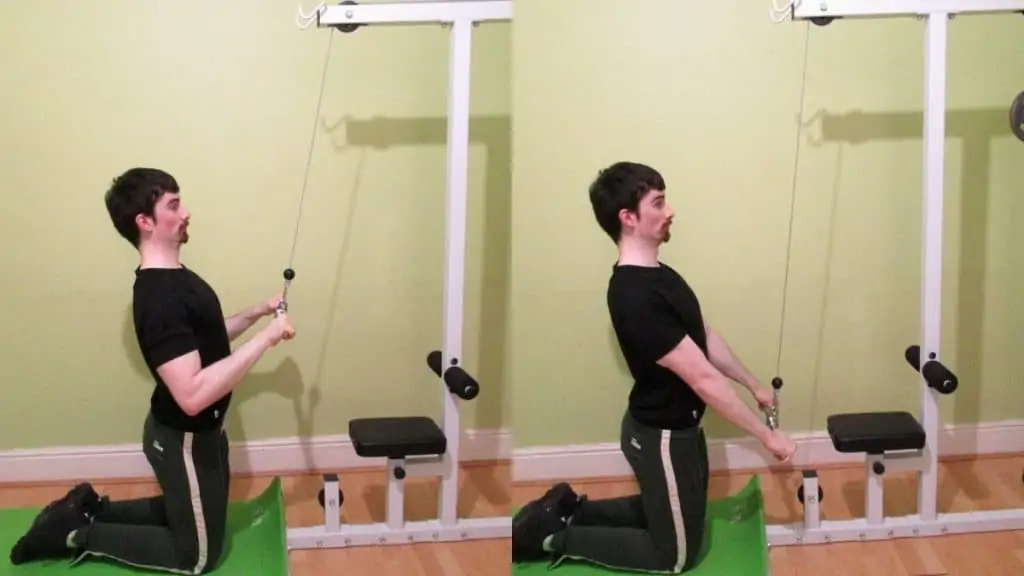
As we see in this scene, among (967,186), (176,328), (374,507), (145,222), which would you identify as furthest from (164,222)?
(967,186)

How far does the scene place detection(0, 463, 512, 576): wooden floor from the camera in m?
2.05

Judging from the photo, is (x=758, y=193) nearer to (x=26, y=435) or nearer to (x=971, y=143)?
(x=971, y=143)

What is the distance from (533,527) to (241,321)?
2.86ft

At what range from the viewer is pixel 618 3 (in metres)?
2.00

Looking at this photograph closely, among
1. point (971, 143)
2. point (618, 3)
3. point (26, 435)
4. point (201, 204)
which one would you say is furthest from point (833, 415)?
point (26, 435)

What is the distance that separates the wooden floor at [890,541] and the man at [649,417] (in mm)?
134

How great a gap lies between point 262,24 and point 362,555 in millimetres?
1289

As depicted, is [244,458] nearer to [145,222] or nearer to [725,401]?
[145,222]

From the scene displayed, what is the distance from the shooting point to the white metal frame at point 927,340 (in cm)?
209

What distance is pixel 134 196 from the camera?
193cm

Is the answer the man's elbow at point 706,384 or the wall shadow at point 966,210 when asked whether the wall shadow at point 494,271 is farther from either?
the wall shadow at point 966,210

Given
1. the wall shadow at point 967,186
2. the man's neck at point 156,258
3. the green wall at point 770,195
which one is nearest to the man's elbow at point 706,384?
the green wall at point 770,195

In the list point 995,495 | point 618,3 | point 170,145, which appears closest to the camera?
point 618,3

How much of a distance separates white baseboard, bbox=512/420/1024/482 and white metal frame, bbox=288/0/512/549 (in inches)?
5.5
